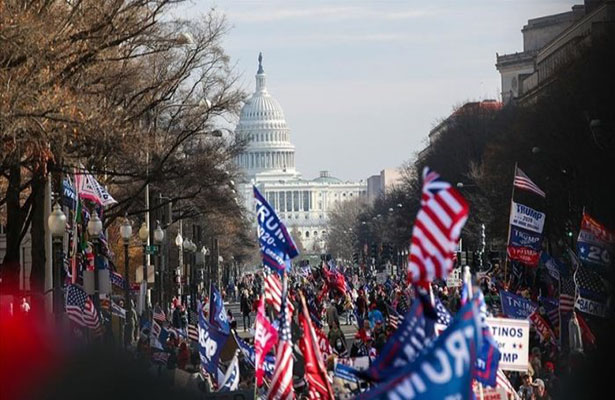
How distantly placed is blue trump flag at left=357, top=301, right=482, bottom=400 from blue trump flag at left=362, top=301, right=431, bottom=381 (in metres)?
0.60

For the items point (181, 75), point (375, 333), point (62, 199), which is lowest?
point (375, 333)

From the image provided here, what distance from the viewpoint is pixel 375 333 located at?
35562 millimetres

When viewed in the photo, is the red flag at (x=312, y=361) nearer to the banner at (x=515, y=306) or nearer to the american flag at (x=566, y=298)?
the banner at (x=515, y=306)

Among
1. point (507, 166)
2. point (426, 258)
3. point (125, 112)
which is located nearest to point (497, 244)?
point (507, 166)

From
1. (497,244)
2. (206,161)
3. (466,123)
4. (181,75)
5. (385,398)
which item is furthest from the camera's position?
(466,123)

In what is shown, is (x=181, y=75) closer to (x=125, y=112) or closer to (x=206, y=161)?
(x=125, y=112)

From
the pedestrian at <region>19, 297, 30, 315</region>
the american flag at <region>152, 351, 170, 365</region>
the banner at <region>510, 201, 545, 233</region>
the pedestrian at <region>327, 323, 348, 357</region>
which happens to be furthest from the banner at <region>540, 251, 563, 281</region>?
the pedestrian at <region>19, 297, 30, 315</region>

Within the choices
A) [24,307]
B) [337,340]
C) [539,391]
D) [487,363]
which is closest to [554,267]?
[337,340]

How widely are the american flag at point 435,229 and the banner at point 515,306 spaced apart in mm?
16987

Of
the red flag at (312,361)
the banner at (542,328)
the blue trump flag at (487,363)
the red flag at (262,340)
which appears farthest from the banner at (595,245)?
the red flag at (312,361)

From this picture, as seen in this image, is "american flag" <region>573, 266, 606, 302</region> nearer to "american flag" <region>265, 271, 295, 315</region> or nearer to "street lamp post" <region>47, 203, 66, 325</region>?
"street lamp post" <region>47, 203, 66, 325</region>

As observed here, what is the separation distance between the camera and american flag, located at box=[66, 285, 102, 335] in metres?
31.8

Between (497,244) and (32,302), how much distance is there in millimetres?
59498

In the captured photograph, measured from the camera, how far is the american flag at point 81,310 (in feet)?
104
